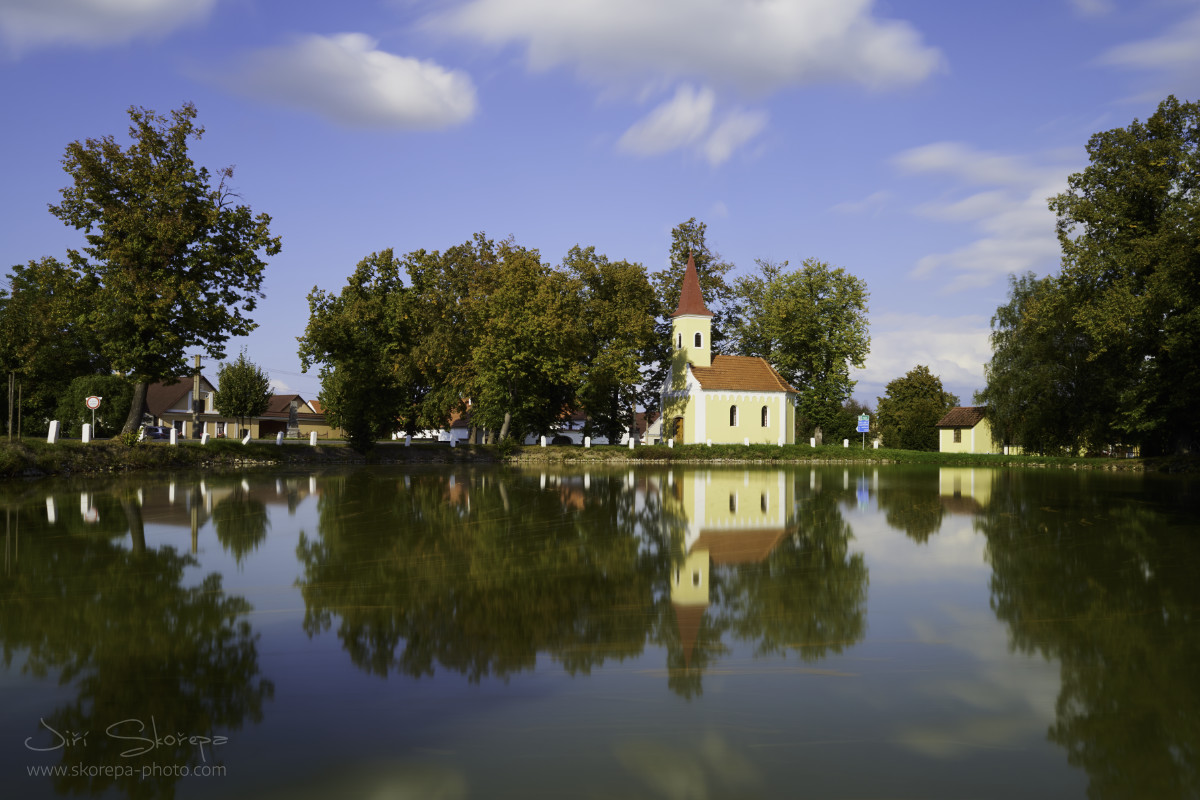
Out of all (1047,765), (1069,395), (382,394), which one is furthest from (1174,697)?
(1069,395)

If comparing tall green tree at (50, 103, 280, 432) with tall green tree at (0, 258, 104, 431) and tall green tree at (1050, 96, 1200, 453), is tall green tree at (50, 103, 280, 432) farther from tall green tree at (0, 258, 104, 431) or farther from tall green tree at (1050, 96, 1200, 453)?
tall green tree at (1050, 96, 1200, 453)

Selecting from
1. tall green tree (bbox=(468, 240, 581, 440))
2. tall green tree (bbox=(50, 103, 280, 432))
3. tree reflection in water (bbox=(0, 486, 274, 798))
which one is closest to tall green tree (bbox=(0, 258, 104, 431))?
tall green tree (bbox=(50, 103, 280, 432))

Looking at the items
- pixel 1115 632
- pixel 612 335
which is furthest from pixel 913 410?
pixel 1115 632

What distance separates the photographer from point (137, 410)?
32.6m

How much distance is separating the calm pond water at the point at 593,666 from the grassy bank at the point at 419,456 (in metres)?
17.1

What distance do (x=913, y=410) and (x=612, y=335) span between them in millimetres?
38272

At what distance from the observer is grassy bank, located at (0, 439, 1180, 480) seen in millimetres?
27297

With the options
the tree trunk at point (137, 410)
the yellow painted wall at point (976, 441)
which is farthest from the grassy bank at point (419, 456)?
the yellow painted wall at point (976, 441)

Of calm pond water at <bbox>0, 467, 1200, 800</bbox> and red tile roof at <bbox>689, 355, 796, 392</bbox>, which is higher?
red tile roof at <bbox>689, 355, 796, 392</bbox>

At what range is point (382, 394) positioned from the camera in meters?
43.6

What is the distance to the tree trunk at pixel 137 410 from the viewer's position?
31.8 metres

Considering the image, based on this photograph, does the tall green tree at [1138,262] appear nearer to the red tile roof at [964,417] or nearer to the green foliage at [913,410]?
the red tile roof at [964,417]

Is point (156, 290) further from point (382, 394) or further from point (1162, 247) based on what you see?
point (1162, 247)

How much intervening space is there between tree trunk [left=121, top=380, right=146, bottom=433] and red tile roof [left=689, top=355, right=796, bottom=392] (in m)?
34.7
